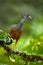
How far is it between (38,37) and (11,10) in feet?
7.42

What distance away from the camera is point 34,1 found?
399cm

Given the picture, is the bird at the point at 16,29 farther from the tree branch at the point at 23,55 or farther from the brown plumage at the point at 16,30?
the tree branch at the point at 23,55

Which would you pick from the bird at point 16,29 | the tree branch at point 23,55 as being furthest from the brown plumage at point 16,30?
the tree branch at point 23,55

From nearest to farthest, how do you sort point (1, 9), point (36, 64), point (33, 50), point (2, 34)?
point (2, 34) → point (36, 64) → point (33, 50) → point (1, 9)

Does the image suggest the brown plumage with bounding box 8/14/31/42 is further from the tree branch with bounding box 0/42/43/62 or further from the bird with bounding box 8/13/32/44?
the tree branch with bounding box 0/42/43/62

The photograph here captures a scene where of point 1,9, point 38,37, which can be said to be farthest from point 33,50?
point 1,9

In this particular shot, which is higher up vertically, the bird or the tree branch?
the bird

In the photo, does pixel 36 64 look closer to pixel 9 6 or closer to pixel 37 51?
pixel 37 51

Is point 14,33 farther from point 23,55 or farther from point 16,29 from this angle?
point 23,55

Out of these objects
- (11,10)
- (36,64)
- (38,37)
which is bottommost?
(36,64)

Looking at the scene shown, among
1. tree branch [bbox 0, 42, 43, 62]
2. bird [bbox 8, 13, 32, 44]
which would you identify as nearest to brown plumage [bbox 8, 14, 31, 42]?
bird [bbox 8, 13, 32, 44]

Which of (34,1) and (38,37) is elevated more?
(34,1)

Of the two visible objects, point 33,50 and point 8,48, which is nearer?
point 8,48

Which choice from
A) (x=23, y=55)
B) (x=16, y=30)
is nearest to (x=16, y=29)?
(x=16, y=30)
